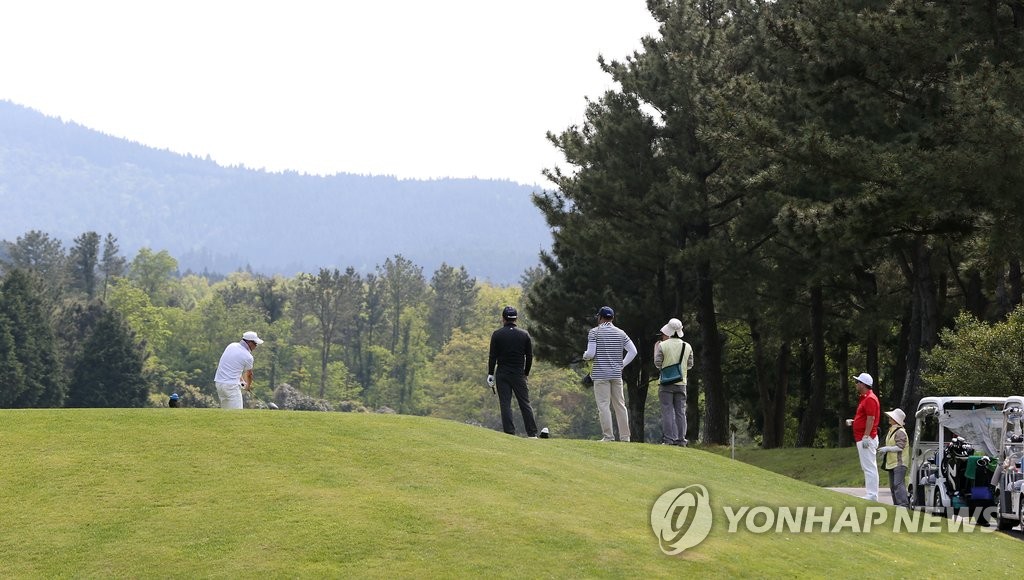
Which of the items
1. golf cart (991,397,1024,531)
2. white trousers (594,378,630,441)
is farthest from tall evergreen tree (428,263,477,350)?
golf cart (991,397,1024,531)

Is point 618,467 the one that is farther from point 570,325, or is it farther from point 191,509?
point 570,325

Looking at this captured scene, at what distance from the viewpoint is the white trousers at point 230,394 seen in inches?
867

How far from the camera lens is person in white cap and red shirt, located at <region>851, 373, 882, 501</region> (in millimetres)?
21078

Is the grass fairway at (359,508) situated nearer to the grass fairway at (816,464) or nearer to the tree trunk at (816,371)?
the grass fairway at (816,464)

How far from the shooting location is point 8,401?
97.8 m

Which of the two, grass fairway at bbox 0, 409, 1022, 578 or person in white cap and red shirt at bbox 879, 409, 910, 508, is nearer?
grass fairway at bbox 0, 409, 1022, 578

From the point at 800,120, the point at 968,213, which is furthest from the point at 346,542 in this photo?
the point at 800,120

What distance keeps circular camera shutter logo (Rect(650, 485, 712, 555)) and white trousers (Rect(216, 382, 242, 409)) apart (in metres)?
8.49

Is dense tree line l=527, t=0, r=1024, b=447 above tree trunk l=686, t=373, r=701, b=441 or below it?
above

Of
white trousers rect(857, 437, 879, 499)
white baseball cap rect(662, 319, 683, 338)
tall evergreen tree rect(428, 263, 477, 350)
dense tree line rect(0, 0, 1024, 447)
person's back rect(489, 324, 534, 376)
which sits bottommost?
white trousers rect(857, 437, 879, 499)

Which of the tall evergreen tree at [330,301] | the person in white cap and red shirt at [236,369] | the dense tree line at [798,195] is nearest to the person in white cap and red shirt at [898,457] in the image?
the dense tree line at [798,195]

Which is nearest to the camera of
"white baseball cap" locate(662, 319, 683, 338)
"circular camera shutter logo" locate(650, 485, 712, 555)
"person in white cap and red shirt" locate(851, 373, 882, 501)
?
"circular camera shutter logo" locate(650, 485, 712, 555)

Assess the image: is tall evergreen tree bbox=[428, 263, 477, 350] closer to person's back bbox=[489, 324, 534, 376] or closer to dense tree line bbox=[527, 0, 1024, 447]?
dense tree line bbox=[527, 0, 1024, 447]

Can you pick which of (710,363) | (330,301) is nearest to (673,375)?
(710,363)
